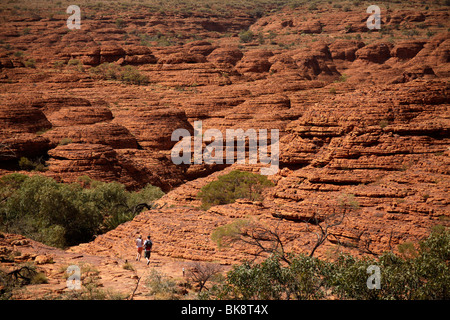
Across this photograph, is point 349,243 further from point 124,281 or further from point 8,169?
point 8,169

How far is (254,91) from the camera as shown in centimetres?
5675

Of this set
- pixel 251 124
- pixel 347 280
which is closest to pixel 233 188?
pixel 347 280

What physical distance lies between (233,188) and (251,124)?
55.3ft

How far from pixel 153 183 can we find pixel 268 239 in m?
20.1

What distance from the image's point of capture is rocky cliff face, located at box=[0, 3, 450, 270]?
1848 centimetres

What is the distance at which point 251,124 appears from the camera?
4341 centimetres

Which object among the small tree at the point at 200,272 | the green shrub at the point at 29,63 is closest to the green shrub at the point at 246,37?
the green shrub at the point at 29,63

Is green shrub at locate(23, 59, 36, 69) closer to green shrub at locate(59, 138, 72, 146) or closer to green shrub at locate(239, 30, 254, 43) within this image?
green shrub at locate(59, 138, 72, 146)

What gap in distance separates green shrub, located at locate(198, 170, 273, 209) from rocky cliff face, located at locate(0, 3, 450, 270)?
90 cm

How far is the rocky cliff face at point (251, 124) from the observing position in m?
18.5

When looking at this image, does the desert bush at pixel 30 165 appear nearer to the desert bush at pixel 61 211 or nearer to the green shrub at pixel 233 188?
the desert bush at pixel 61 211

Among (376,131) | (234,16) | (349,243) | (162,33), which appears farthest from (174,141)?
(234,16)

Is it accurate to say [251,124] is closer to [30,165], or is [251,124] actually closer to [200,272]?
[30,165]

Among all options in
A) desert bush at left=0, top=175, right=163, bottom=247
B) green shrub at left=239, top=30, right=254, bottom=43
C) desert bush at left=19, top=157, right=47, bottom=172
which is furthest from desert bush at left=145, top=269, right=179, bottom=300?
green shrub at left=239, top=30, right=254, bottom=43
